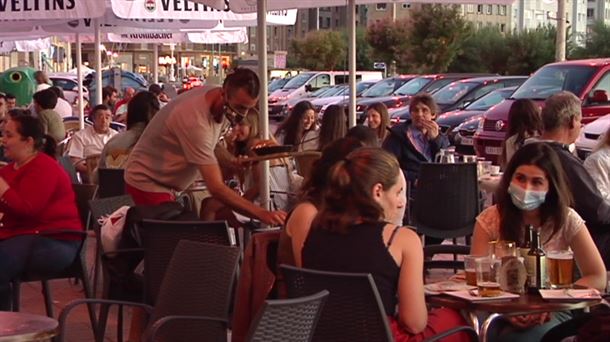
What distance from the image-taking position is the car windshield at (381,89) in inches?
1297

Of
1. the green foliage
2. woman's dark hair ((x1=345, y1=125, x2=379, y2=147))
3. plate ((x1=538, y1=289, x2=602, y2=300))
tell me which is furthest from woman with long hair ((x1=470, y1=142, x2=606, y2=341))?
the green foliage

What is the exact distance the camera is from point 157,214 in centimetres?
716

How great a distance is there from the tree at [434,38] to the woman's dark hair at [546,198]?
53.2 m

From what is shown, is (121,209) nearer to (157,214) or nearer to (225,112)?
(157,214)

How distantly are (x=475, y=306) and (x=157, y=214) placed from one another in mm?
2438

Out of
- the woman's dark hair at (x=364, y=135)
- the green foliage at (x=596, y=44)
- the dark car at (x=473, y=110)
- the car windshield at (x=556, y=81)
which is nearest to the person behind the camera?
the woman's dark hair at (x=364, y=135)

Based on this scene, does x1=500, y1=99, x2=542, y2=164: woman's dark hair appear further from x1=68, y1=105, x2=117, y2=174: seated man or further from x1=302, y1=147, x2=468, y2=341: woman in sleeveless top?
x1=302, y1=147, x2=468, y2=341: woman in sleeveless top

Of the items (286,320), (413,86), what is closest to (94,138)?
(286,320)

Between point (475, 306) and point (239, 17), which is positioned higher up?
point (239, 17)

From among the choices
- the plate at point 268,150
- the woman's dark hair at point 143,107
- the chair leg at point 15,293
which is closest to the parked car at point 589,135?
the woman's dark hair at point 143,107

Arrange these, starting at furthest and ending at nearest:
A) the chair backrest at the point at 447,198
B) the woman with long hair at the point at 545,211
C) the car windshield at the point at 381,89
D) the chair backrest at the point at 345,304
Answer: the car windshield at the point at 381,89, the chair backrest at the point at 447,198, the woman with long hair at the point at 545,211, the chair backrest at the point at 345,304

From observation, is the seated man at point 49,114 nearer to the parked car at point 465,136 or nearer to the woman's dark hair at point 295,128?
the woman's dark hair at point 295,128

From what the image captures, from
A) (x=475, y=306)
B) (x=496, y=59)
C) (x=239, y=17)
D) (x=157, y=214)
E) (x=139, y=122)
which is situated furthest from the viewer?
(x=496, y=59)

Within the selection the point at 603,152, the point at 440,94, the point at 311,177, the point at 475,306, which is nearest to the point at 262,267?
the point at 311,177
